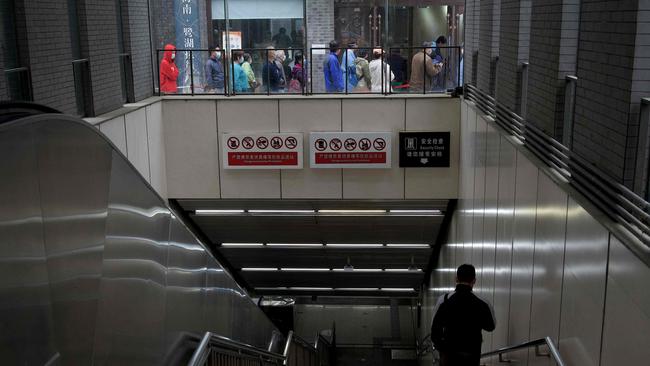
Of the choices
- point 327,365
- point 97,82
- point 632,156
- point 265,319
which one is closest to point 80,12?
point 97,82

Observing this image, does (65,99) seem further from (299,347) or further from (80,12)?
(299,347)

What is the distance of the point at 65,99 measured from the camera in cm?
853

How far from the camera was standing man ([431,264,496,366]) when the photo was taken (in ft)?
19.8

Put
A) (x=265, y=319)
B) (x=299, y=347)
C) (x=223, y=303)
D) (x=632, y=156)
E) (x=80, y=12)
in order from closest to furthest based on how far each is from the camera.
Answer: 1. (x=632, y=156)
2. (x=223, y=303)
3. (x=265, y=319)
4. (x=80, y=12)
5. (x=299, y=347)

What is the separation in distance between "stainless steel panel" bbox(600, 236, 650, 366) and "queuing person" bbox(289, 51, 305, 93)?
819 cm

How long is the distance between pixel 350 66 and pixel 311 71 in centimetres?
62

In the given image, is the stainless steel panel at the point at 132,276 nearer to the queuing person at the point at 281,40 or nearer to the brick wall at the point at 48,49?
the brick wall at the point at 48,49

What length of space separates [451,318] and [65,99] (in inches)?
201

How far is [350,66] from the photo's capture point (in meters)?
11.8

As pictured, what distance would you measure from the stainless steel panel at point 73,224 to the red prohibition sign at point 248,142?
8.08m

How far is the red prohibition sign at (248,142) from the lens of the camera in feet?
37.0

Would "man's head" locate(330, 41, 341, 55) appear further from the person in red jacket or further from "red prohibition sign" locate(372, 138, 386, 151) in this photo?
the person in red jacket

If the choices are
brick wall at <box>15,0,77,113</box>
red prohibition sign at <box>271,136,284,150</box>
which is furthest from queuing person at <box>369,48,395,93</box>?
brick wall at <box>15,0,77,113</box>

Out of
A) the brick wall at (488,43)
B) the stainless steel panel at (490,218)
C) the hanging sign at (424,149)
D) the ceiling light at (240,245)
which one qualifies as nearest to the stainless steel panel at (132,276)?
the stainless steel panel at (490,218)
